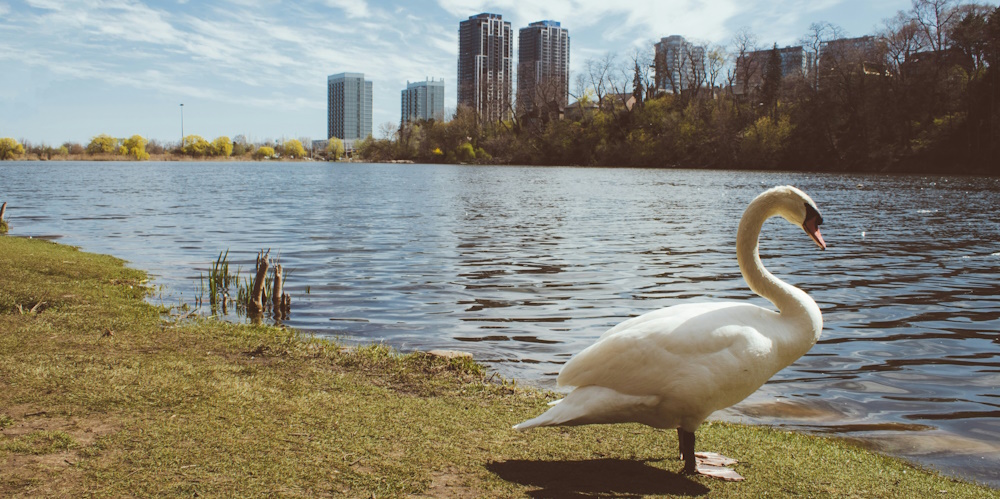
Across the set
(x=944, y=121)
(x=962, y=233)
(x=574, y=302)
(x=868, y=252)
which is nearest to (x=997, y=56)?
(x=944, y=121)

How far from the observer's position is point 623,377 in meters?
4.89

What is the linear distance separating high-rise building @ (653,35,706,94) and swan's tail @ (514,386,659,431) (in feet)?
395

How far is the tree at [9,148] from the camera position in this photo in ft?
602

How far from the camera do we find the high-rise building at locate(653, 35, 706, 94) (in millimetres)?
119312

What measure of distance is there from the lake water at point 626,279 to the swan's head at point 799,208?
9.63ft

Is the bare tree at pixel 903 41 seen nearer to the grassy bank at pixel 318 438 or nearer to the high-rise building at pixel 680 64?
the high-rise building at pixel 680 64

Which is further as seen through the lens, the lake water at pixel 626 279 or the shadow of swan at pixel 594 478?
the lake water at pixel 626 279

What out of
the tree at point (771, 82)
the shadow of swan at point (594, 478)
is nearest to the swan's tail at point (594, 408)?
the shadow of swan at point (594, 478)

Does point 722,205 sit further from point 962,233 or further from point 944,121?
point 944,121

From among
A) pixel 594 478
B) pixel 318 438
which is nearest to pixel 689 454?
pixel 594 478

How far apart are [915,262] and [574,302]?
12.2m

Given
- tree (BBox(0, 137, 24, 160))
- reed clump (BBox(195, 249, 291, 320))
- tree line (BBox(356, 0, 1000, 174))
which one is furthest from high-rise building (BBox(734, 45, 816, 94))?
tree (BBox(0, 137, 24, 160))

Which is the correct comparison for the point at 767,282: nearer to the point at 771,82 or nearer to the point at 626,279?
the point at 626,279

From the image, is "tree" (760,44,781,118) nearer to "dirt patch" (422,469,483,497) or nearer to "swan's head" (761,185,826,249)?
"swan's head" (761,185,826,249)
